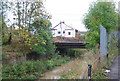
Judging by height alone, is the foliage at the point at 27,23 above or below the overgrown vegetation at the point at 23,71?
above

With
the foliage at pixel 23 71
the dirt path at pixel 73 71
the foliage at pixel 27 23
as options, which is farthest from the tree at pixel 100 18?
the foliage at pixel 23 71

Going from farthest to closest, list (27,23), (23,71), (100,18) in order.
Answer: (100,18)
(27,23)
(23,71)

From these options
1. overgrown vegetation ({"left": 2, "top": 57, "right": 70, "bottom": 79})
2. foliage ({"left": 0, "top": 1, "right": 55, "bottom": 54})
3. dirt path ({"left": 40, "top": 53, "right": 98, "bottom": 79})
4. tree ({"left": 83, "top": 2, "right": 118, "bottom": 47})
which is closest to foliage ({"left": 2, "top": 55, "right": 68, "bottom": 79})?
overgrown vegetation ({"left": 2, "top": 57, "right": 70, "bottom": 79})

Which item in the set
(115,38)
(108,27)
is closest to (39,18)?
(108,27)

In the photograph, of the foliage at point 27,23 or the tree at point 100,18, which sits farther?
the tree at point 100,18

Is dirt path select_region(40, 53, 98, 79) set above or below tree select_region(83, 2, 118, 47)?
below

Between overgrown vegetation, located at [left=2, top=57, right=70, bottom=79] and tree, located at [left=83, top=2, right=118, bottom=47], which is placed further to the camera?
tree, located at [left=83, top=2, right=118, bottom=47]

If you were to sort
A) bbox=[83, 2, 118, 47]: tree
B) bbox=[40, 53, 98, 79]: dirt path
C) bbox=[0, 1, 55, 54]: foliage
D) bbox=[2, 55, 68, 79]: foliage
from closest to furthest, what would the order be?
bbox=[40, 53, 98, 79]: dirt path < bbox=[2, 55, 68, 79]: foliage < bbox=[0, 1, 55, 54]: foliage < bbox=[83, 2, 118, 47]: tree

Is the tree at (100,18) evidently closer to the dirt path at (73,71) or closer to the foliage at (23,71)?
the dirt path at (73,71)

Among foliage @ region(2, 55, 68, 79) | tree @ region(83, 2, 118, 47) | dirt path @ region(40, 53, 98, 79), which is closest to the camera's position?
dirt path @ region(40, 53, 98, 79)

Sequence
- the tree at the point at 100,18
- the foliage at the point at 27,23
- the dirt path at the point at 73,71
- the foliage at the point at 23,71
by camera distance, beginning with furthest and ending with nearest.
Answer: the tree at the point at 100,18 → the foliage at the point at 27,23 → the foliage at the point at 23,71 → the dirt path at the point at 73,71

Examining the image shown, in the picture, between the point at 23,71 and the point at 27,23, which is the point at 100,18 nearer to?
the point at 27,23

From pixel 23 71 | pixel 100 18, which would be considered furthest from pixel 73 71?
pixel 100 18

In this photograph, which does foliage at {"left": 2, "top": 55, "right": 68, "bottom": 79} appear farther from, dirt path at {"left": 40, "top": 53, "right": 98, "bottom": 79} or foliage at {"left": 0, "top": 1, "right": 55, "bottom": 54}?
foliage at {"left": 0, "top": 1, "right": 55, "bottom": 54}
